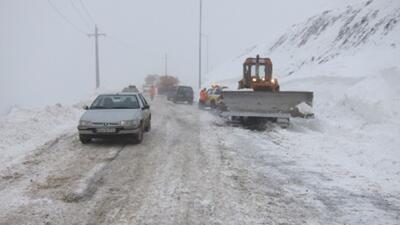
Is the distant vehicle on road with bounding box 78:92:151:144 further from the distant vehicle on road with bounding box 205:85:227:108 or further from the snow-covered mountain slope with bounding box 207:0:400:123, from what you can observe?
the distant vehicle on road with bounding box 205:85:227:108

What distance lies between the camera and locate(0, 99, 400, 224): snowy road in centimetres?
691

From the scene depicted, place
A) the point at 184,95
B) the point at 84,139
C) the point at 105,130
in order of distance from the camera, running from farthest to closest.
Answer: the point at 184,95 → the point at 84,139 → the point at 105,130

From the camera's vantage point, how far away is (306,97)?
1942 centimetres

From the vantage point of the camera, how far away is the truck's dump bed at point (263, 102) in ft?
63.7

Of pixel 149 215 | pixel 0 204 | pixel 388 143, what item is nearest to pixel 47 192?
pixel 0 204

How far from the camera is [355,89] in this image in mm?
20672

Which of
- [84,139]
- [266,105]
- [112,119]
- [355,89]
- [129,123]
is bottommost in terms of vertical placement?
[84,139]

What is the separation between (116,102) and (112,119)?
1673 millimetres

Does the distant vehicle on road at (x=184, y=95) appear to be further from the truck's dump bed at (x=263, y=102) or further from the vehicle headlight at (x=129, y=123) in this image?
the vehicle headlight at (x=129, y=123)

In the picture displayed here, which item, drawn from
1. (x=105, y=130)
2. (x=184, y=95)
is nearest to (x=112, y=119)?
(x=105, y=130)

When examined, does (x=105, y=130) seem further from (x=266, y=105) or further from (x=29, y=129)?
(x=266, y=105)

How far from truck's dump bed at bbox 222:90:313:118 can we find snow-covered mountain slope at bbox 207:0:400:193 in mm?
923

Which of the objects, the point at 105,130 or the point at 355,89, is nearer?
the point at 105,130

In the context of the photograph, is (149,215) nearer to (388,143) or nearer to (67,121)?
(388,143)
